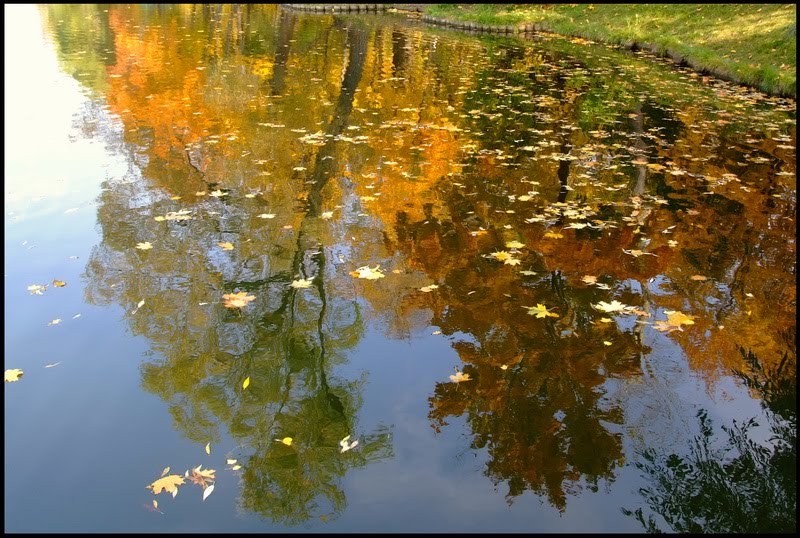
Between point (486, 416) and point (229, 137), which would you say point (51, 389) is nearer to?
point (486, 416)

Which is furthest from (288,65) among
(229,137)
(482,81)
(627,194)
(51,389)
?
(51,389)

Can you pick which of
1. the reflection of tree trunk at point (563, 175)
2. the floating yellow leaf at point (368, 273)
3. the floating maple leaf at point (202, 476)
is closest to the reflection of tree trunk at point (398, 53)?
the reflection of tree trunk at point (563, 175)

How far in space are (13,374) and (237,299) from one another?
1.82 m

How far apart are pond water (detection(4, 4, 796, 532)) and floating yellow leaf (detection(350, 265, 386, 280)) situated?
0.09 ft

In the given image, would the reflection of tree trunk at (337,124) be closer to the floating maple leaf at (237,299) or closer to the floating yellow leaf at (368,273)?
the floating yellow leaf at (368,273)

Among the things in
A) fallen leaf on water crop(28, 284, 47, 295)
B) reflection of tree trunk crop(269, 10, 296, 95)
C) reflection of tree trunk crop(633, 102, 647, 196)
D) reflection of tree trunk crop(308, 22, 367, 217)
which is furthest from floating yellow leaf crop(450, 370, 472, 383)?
reflection of tree trunk crop(269, 10, 296, 95)

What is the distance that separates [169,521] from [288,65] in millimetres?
17328

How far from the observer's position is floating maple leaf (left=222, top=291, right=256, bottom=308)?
19.0ft

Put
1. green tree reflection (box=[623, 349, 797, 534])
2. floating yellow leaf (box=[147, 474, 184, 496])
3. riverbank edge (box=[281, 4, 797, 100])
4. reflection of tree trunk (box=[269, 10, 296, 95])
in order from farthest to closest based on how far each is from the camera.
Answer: riverbank edge (box=[281, 4, 797, 100]), reflection of tree trunk (box=[269, 10, 296, 95]), floating yellow leaf (box=[147, 474, 184, 496]), green tree reflection (box=[623, 349, 797, 534])

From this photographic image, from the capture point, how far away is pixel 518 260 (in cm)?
661

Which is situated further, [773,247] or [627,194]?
[627,194]

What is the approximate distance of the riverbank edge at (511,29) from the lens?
60.2 ft

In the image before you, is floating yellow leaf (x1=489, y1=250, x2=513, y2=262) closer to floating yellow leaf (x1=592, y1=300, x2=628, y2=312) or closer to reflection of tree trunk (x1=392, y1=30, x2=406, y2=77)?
floating yellow leaf (x1=592, y1=300, x2=628, y2=312)

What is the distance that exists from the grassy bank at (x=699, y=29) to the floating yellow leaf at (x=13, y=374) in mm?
17101
